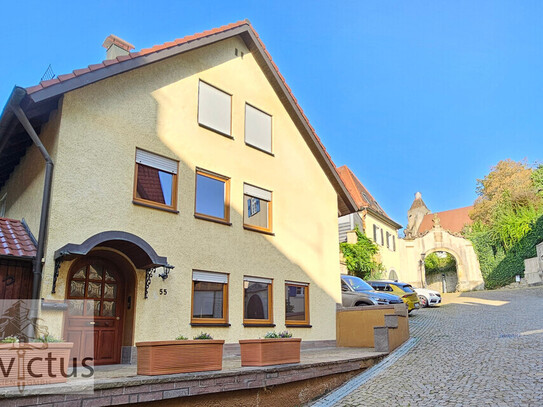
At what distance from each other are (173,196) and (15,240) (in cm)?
354

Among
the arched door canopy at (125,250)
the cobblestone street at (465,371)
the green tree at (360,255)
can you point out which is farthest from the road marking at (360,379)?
the green tree at (360,255)

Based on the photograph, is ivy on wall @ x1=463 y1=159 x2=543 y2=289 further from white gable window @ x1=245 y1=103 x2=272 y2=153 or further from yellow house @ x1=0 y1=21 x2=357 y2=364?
white gable window @ x1=245 y1=103 x2=272 y2=153

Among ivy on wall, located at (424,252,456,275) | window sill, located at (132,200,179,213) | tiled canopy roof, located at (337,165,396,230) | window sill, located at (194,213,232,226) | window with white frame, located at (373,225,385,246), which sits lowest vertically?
window sill, located at (194,213,232,226)

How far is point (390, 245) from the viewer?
40062 millimetres

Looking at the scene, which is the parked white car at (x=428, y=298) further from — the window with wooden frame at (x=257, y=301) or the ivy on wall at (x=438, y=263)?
the ivy on wall at (x=438, y=263)

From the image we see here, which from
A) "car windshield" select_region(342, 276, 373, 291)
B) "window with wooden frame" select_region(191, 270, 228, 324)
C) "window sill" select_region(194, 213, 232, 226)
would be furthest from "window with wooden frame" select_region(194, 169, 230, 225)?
"car windshield" select_region(342, 276, 373, 291)

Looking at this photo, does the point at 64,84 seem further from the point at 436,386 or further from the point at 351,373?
the point at 436,386

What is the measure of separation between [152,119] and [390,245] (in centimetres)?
3156

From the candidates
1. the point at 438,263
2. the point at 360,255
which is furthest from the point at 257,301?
the point at 438,263

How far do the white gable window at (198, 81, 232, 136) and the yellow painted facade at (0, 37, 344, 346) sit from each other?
0.19 metres

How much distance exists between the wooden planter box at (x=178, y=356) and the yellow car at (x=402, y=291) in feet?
46.9

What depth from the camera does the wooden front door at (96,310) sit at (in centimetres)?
978

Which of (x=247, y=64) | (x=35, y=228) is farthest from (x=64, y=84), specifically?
(x=247, y=64)

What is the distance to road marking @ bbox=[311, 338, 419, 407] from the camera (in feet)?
29.2
